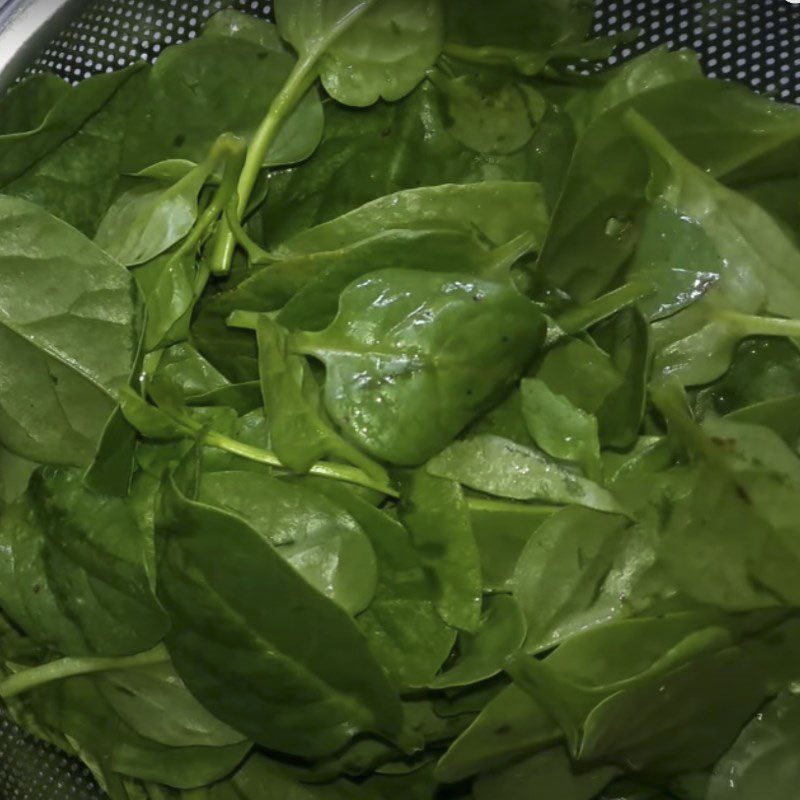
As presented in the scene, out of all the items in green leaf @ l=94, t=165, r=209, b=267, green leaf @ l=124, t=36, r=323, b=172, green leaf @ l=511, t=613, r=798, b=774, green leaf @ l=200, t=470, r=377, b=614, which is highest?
green leaf @ l=124, t=36, r=323, b=172

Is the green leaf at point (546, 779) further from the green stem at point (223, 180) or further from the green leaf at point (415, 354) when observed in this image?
the green stem at point (223, 180)

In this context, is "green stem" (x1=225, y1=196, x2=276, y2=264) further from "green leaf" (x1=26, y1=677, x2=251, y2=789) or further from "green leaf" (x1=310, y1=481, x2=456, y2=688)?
"green leaf" (x1=26, y1=677, x2=251, y2=789)

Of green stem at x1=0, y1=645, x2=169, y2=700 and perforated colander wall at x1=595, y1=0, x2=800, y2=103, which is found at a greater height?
perforated colander wall at x1=595, y1=0, x2=800, y2=103

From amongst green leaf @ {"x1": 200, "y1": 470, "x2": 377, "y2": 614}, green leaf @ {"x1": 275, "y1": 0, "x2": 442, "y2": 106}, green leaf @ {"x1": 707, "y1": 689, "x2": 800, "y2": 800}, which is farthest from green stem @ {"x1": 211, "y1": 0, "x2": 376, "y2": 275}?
green leaf @ {"x1": 707, "y1": 689, "x2": 800, "y2": 800}

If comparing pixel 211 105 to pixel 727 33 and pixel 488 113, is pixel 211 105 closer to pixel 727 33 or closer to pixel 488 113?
pixel 488 113

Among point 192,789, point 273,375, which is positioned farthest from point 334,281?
point 192,789

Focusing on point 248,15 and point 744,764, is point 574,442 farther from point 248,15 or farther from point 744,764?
point 248,15

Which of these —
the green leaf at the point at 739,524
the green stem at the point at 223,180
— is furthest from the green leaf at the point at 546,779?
the green stem at the point at 223,180
